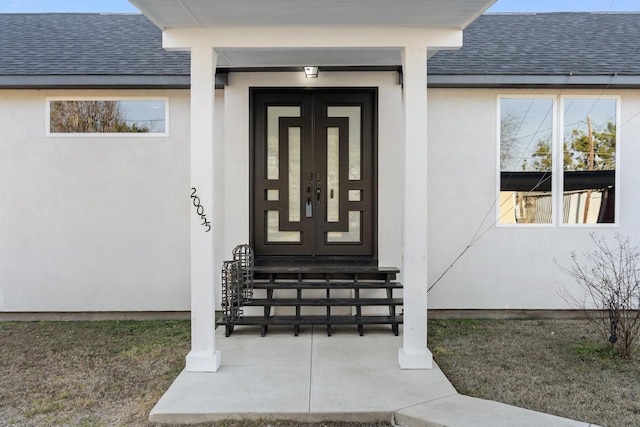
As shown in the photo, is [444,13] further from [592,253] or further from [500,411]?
[592,253]

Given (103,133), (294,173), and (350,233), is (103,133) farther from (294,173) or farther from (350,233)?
(350,233)

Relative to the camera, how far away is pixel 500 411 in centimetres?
331

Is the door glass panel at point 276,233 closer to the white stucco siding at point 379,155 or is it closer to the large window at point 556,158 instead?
the white stucco siding at point 379,155

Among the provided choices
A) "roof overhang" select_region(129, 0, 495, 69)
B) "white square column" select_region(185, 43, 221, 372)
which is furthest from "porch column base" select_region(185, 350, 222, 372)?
"roof overhang" select_region(129, 0, 495, 69)

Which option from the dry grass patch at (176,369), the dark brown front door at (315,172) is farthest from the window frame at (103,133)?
the dry grass patch at (176,369)

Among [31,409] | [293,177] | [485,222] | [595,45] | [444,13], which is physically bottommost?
[31,409]

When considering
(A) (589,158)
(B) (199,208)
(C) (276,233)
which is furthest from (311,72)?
(A) (589,158)

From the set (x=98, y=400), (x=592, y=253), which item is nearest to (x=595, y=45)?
(x=592, y=253)

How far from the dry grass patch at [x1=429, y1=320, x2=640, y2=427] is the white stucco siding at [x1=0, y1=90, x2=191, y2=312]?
140 inches

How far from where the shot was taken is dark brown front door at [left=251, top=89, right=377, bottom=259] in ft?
19.7

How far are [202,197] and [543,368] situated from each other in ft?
11.4

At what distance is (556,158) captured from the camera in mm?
6176

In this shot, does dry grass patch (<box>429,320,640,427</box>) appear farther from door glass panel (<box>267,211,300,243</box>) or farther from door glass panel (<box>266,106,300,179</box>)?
door glass panel (<box>266,106,300,179</box>)

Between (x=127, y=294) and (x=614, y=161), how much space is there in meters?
6.66
